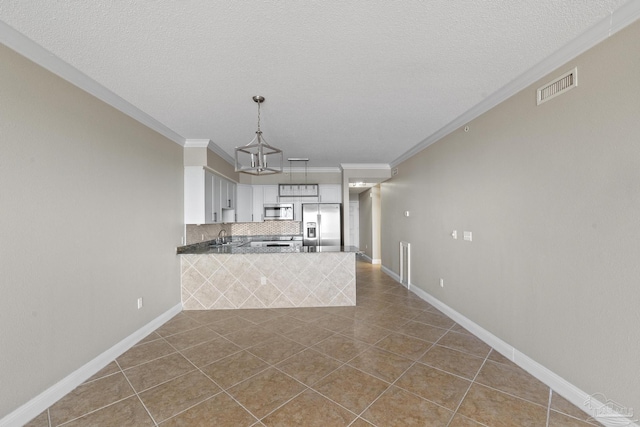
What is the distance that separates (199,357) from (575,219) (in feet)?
11.1

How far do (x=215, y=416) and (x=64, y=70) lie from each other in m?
2.81

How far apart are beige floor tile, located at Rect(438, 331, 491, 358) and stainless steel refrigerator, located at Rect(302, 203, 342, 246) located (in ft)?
11.9

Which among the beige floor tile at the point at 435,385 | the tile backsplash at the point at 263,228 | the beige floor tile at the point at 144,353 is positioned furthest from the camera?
the tile backsplash at the point at 263,228

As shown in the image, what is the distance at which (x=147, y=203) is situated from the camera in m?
3.16

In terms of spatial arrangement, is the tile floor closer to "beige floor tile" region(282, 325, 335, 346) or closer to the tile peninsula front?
"beige floor tile" region(282, 325, 335, 346)

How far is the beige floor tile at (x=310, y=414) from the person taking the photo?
5.72 ft

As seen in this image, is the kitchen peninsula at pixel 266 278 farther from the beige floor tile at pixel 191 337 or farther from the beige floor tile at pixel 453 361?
the beige floor tile at pixel 453 361

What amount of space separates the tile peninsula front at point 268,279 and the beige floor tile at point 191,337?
747 mm

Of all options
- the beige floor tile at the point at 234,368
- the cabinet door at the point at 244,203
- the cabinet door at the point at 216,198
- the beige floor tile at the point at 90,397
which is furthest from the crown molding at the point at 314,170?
the beige floor tile at the point at 90,397

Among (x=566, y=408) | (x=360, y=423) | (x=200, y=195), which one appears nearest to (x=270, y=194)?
(x=200, y=195)

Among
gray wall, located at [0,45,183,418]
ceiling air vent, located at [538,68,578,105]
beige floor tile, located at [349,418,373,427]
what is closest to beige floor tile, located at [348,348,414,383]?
beige floor tile, located at [349,418,373,427]

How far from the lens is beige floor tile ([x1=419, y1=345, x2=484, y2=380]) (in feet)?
7.66

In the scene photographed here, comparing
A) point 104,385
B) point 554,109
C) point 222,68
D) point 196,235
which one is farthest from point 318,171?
point 104,385

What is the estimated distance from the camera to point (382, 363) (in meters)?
2.47
